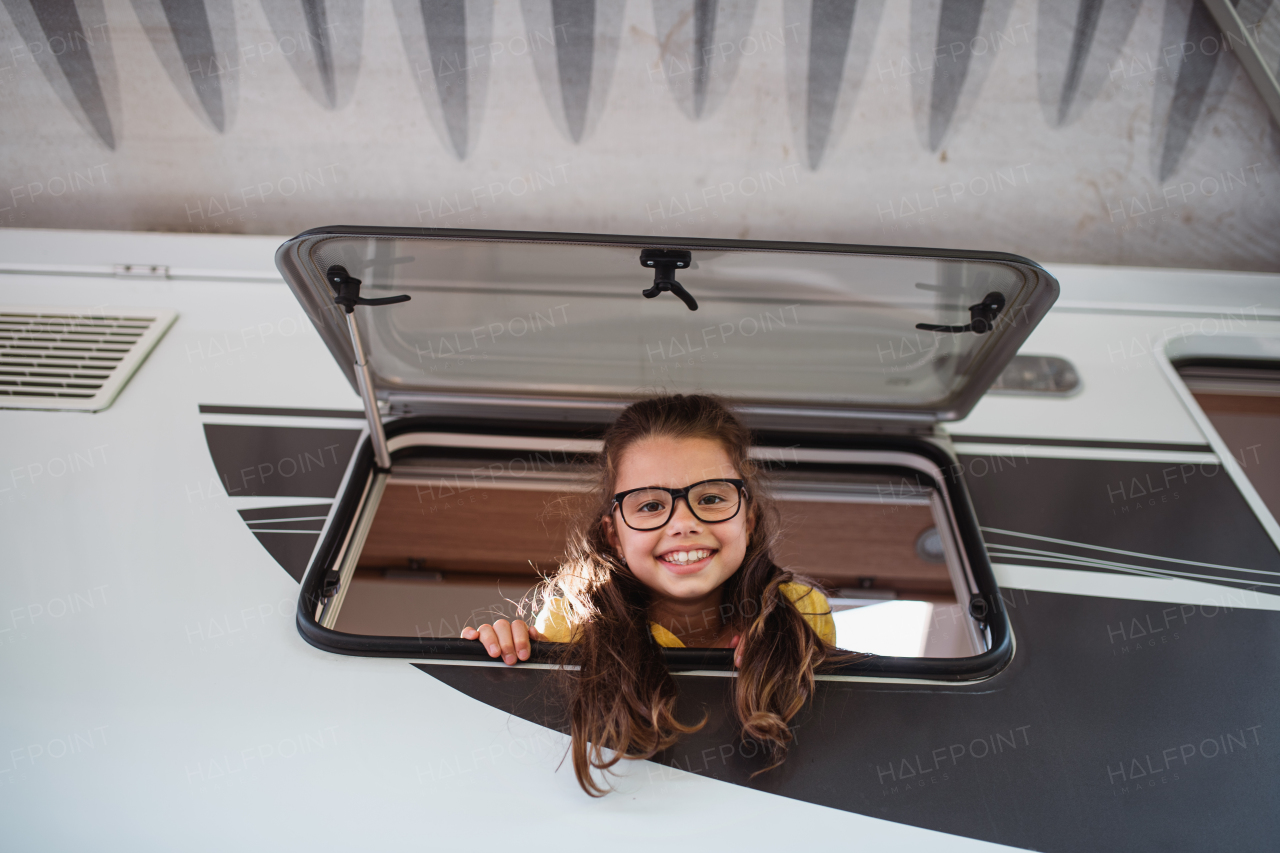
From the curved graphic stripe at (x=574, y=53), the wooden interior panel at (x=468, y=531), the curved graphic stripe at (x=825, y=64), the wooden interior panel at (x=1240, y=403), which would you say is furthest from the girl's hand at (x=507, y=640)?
the wooden interior panel at (x=1240, y=403)

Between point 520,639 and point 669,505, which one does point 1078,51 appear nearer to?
point 669,505

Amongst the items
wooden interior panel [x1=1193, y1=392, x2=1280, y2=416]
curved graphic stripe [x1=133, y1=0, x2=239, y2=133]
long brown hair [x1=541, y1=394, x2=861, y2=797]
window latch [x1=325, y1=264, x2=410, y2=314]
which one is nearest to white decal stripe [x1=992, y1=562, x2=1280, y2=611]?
long brown hair [x1=541, y1=394, x2=861, y2=797]

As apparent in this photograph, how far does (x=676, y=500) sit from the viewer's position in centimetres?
135

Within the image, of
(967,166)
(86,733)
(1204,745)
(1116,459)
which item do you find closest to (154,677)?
Answer: (86,733)

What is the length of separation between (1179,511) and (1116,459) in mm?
168

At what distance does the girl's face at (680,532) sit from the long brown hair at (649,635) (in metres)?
0.03

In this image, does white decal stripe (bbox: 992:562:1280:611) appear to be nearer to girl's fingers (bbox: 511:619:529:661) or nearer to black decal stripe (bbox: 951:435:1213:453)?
black decal stripe (bbox: 951:435:1213:453)

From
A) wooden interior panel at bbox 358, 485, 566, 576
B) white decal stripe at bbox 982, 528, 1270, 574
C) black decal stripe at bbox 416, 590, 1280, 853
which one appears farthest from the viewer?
wooden interior panel at bbox 358, 485, 566, 576

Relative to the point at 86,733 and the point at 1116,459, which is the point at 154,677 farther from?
the point at 1116,459

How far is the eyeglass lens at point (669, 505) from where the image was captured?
1.37m

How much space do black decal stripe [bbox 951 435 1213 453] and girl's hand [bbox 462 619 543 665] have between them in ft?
3.63

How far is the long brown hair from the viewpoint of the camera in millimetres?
1231

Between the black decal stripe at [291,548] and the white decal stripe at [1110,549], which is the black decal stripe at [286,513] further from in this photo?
the white decal stripe at [1110,549]

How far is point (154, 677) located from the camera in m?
1.35
